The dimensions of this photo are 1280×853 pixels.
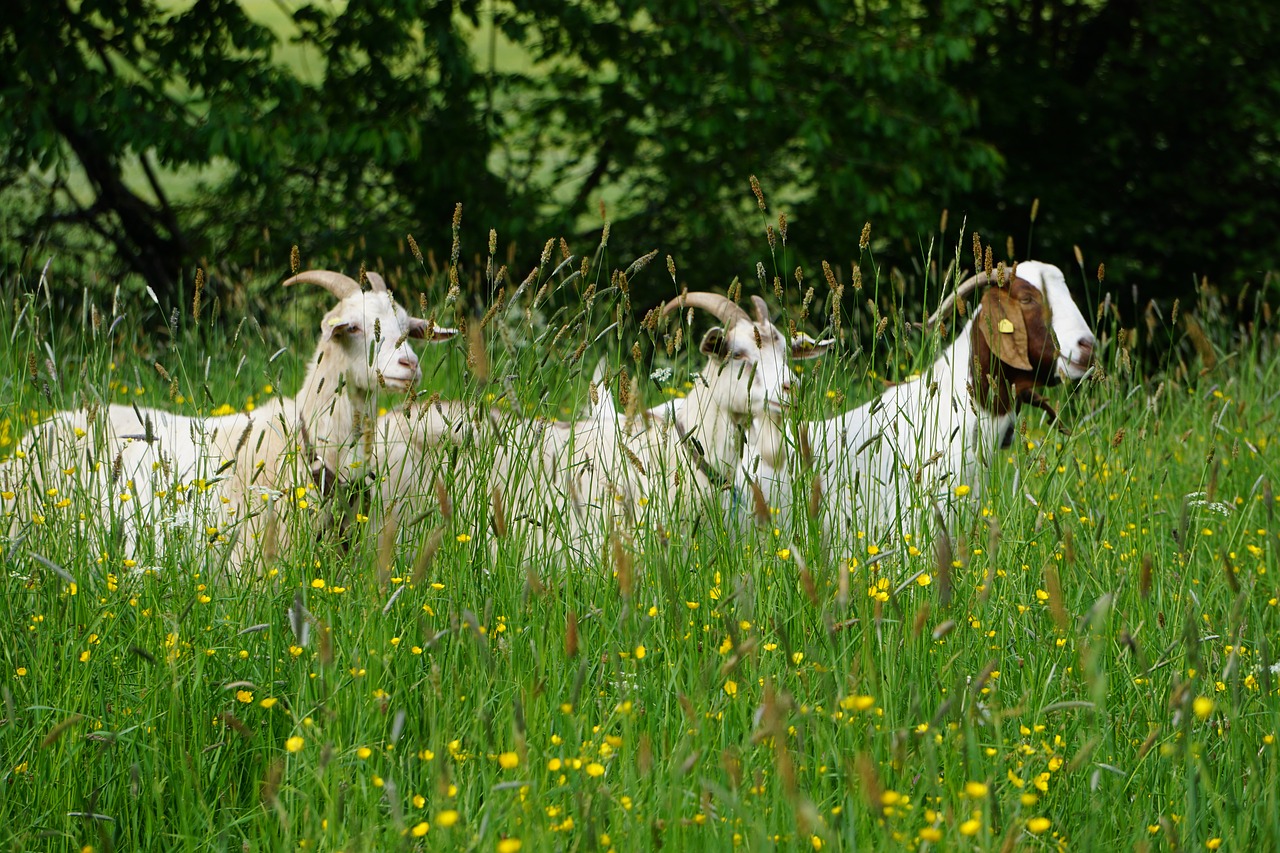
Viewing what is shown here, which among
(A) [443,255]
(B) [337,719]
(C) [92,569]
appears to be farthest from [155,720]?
(A) [443,255]

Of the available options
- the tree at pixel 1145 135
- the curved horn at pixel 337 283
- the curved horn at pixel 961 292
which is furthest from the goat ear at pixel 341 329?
the tree at pixel 1145 135

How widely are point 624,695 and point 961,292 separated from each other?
3.31 metres

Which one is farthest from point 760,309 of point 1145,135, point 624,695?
point 1145,135

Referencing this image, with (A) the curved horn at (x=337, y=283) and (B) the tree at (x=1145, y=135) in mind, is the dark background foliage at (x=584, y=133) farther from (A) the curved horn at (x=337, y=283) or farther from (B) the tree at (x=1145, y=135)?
(A) the curved horn at (x=337, y=283)

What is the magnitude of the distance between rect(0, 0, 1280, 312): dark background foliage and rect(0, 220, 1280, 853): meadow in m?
5.48

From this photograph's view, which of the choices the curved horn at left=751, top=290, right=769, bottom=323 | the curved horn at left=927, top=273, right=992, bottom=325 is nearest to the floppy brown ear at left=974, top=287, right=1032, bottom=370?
the curved horn at left=927, top=273, right=992, bottom=325

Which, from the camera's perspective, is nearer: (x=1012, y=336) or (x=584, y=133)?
(x=1012, y=336)

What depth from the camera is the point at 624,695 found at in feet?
7.40

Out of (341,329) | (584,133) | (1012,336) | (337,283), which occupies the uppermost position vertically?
(584,133)

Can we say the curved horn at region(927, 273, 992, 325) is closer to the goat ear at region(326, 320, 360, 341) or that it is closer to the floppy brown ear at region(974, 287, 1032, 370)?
the floppy brown ear at region(974, 287, 1032, 370)

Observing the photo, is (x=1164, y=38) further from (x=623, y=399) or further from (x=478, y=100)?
(x=623, y=399)

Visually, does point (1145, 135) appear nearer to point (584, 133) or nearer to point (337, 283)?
point (584, 133)

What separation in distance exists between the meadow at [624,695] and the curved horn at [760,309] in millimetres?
1796

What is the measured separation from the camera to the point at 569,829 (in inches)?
83.9
